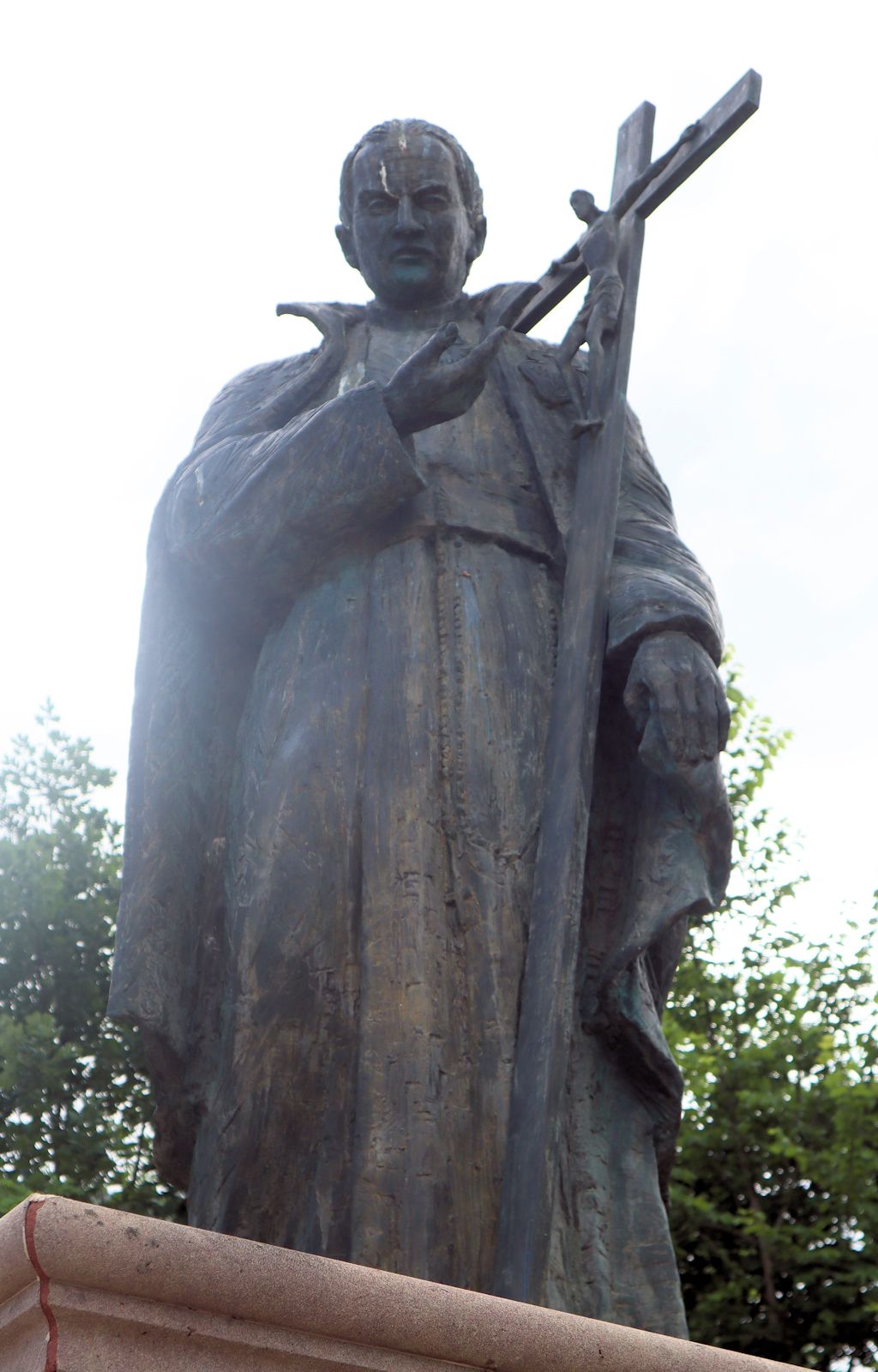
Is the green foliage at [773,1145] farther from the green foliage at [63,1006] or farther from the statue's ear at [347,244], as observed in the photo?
the statue's ear at [347,244]

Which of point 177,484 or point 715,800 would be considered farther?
point 177,484

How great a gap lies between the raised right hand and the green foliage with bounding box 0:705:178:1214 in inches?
350

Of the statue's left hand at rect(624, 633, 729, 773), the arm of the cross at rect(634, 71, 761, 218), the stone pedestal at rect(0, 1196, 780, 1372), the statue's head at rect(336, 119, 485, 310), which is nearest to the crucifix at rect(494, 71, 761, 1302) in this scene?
the arm of the cross at rect(634, 71, 761, 218)

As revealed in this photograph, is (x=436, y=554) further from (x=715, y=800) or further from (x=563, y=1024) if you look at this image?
(x=563, y=1024)

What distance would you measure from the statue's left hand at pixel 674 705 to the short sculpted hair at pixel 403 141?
1.65m

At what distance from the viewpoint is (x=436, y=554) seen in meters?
5.32

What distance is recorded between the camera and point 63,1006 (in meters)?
15.9

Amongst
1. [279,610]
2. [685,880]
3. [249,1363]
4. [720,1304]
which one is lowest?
[249,1363]

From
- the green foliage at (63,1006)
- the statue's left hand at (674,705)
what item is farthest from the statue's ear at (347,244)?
the green foliage at (63,1006)

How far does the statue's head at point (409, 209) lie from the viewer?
228 inches

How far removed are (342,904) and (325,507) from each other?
3.36 ft

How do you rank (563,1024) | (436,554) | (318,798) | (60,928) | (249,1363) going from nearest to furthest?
(249,1363) < (563,1024) < (318,798) < (436,554) < (60,928)

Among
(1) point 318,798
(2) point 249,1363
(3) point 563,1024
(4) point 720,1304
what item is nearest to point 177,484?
(1) point 318,798

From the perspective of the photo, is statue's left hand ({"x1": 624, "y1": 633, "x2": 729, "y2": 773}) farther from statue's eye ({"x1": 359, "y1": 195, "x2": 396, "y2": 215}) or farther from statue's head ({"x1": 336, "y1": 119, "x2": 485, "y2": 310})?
statue's eye ({"x1": 359, "y1": 195, "x2": 396, "y2": 215})
